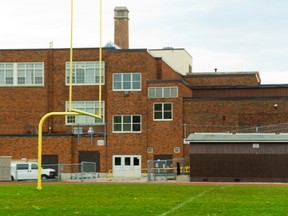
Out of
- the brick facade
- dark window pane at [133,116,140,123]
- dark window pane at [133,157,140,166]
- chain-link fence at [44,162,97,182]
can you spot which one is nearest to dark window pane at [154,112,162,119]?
the brick facade

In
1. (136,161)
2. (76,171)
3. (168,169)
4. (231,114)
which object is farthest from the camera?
(136,161)

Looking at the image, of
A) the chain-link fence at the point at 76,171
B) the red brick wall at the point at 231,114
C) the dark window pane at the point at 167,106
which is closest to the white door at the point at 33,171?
the chain-link fence at the point at 76,171

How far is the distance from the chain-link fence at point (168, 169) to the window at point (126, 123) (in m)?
5.01

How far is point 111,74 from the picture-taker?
59.2 metres

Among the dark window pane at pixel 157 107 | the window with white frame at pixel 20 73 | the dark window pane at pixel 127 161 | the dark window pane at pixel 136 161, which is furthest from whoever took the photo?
the window with white frame at pixel 20 73

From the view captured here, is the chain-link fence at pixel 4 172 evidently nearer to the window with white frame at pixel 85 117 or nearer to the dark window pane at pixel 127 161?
the dark window pane at pixel 127 161

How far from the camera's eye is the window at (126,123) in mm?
58625

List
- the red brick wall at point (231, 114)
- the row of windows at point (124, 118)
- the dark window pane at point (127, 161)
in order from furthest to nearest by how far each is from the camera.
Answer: the dark window pane at point (127, 161)
the row of windows at point (124, 118)
the red brick wall at point (231, 114)

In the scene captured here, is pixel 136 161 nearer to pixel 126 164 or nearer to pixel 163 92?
pixel 126 164

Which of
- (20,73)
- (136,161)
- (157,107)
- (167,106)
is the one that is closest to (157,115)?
(157,107)

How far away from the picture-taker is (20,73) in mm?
61000

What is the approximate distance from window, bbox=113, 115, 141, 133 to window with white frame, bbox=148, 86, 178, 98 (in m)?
2.40

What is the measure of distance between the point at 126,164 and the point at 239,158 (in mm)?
15087

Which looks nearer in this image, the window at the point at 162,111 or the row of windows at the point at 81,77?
the window at the point at 162,111
